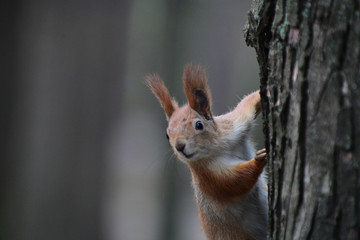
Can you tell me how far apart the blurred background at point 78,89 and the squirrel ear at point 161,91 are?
160 inches

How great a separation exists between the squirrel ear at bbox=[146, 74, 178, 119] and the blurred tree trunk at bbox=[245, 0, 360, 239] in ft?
3.91

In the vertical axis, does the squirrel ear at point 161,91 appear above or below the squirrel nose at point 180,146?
above

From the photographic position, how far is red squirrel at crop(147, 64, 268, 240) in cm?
306

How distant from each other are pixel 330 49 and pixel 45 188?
634 centimetres

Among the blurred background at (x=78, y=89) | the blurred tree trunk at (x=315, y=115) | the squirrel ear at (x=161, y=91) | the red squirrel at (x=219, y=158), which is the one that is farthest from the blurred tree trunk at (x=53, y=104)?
the blurred tree trunk at (x=315, y=115)

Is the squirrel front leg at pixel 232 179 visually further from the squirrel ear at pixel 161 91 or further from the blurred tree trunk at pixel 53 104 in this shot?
the blurred tree trunk at pixel 53 104

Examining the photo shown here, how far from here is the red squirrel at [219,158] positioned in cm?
306

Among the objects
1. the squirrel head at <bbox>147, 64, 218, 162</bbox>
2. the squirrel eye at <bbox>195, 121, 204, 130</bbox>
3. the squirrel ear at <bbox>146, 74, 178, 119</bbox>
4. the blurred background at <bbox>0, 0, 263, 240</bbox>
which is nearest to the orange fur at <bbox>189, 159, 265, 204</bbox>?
the squirrel head at <bbox>147, 64, 218, 162</bbox>

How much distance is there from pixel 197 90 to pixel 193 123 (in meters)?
0.18

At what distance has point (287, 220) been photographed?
2.07 meters

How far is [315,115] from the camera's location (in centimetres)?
193

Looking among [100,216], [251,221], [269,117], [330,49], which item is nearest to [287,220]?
[269,117]

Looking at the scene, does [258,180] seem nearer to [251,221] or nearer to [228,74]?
[251,221]

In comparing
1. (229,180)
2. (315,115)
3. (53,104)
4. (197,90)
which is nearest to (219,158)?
(229,180)
